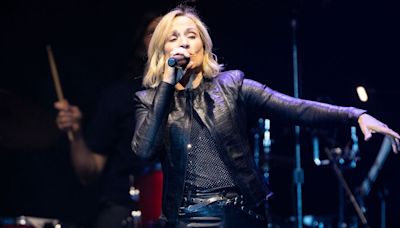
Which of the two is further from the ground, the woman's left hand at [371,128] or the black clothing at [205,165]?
the woman's left hand at [371,128]

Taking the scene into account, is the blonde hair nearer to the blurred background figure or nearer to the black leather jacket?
the black leather jacket

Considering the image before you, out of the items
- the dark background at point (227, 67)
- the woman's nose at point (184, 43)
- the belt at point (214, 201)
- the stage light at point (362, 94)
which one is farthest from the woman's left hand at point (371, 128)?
the stage light at point (362, 94)

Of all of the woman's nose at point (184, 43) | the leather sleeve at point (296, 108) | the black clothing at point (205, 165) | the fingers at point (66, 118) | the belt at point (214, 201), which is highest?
the fingers at point (66, 118)

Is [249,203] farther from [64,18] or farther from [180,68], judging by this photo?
[64,18]

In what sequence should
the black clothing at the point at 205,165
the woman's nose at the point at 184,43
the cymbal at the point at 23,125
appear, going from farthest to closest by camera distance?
the cymbal at the point at 23,125 < the woman's nose at the point at 184,43 < the black clothing at the point at 205,165

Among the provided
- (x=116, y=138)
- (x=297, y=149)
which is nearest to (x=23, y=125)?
(x=116, y=138)

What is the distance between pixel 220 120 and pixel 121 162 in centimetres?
145

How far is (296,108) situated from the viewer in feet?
8.35

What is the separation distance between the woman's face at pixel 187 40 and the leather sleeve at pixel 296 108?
8.9 inches

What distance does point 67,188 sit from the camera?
5340 millimetres

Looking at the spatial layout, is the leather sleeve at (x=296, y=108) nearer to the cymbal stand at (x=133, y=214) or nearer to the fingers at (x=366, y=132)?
the fingers at (x=366, y=132)

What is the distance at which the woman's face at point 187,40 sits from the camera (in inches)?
104

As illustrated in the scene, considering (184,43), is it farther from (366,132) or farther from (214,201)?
(366,132)

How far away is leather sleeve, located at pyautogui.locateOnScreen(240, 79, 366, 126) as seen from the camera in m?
2.49
